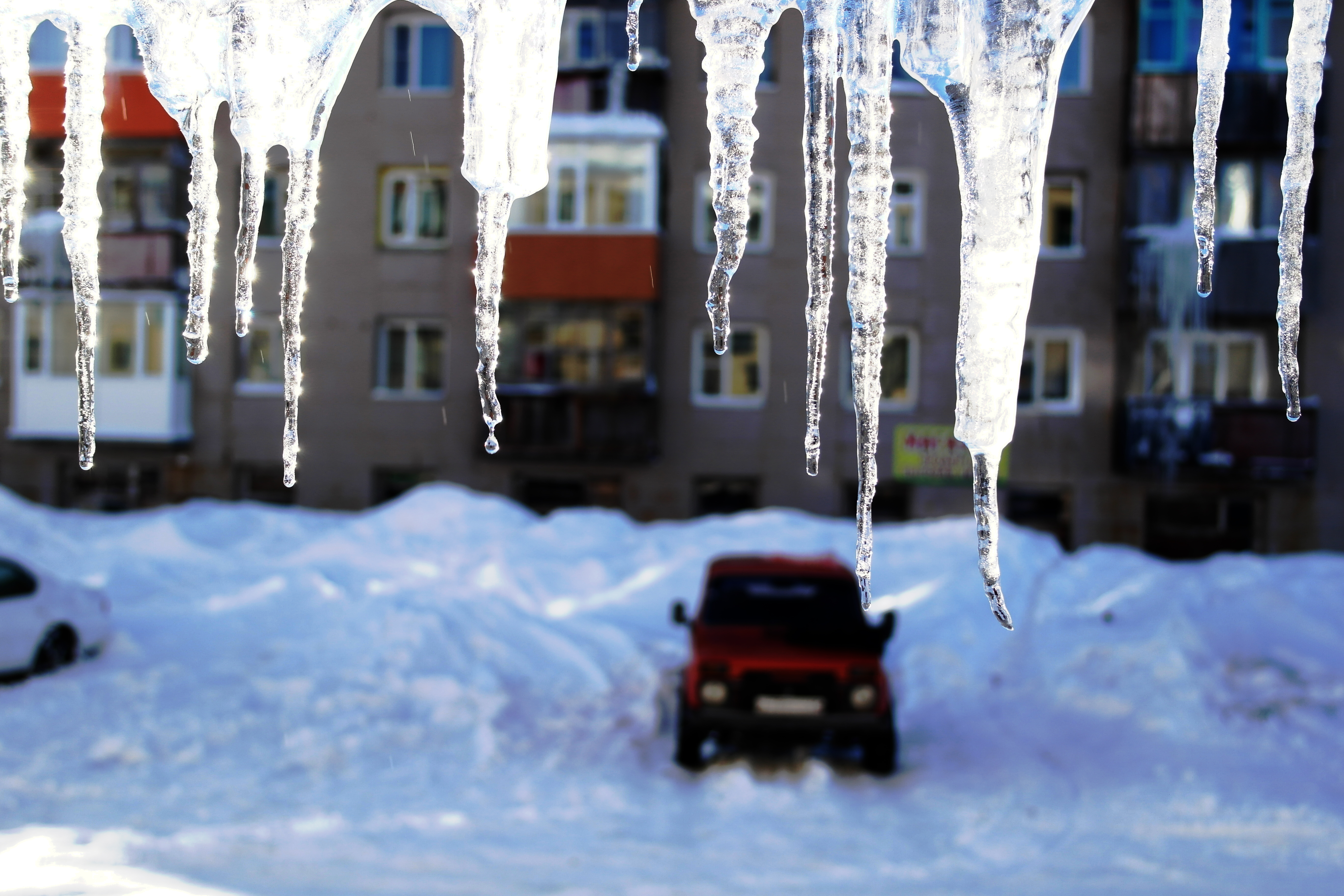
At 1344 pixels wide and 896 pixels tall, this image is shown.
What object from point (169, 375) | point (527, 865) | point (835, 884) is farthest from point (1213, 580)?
point (169, 375)

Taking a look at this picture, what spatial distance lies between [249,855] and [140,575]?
9.93m

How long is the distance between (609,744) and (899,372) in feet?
36.4

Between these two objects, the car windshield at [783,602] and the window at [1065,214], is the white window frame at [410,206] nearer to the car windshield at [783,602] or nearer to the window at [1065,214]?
the window at [1065,214]

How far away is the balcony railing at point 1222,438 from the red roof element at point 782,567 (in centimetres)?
1001

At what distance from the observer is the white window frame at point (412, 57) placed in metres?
18.3

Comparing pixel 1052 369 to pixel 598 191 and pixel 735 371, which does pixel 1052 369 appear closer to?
pixel 735 371

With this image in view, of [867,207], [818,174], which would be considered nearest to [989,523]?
[867,207]

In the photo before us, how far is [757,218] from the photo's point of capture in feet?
59.5

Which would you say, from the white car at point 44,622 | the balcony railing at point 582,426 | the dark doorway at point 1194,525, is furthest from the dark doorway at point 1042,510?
the white car at point 44,622

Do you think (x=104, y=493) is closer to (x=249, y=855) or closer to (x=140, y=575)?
(x=140, y=575)

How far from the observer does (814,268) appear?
126 inches

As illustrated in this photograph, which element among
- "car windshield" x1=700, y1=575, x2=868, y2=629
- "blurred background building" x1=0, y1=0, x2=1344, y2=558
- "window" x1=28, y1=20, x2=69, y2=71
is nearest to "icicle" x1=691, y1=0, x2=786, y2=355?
"car windshield" x1=700, y1=575, x2=868, y2=629

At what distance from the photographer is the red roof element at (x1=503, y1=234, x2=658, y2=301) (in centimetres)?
1717

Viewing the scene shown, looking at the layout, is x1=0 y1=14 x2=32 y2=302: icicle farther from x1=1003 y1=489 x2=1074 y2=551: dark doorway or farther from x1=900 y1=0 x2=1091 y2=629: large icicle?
x1=1003 y1=489 x2=1074 y2=551: dark doorway
